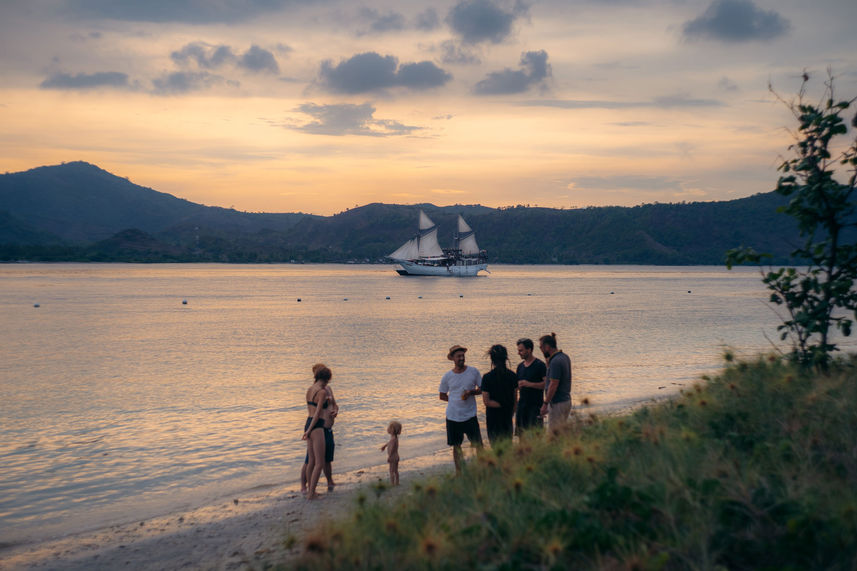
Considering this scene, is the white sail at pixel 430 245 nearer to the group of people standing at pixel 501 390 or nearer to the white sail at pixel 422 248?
the white sail at pixel 422 248

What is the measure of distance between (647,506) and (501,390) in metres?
3.85

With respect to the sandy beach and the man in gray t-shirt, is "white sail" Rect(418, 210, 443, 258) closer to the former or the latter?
the sandy beach

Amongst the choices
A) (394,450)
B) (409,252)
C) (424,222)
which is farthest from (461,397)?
(409,252)

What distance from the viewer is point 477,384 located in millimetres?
9133

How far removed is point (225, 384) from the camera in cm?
2312

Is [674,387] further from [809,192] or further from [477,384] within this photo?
[477,384]

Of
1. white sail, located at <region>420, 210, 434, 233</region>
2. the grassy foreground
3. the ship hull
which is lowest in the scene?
the ship hull

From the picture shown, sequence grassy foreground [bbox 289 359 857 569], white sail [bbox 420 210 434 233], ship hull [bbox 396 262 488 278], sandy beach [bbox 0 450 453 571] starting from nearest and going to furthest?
1. grassy foreground [bbox 289 359 857 569]
2. sandy beach [bbox 0 450 453 571]
3. white sail [bbox 420 210 434 233]
4. ship hull [bbox 396 262 488 278]

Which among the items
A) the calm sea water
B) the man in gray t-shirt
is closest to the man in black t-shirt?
the man in gray t-shirt

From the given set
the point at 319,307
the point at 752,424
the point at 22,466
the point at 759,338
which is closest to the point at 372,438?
the point at 22,466

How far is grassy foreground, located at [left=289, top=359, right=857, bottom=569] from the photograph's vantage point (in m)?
4.65

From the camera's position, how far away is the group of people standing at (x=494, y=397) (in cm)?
905

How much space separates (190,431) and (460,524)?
39.9 ft

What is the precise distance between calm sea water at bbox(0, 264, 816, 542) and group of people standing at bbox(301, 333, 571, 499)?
3097 mm
